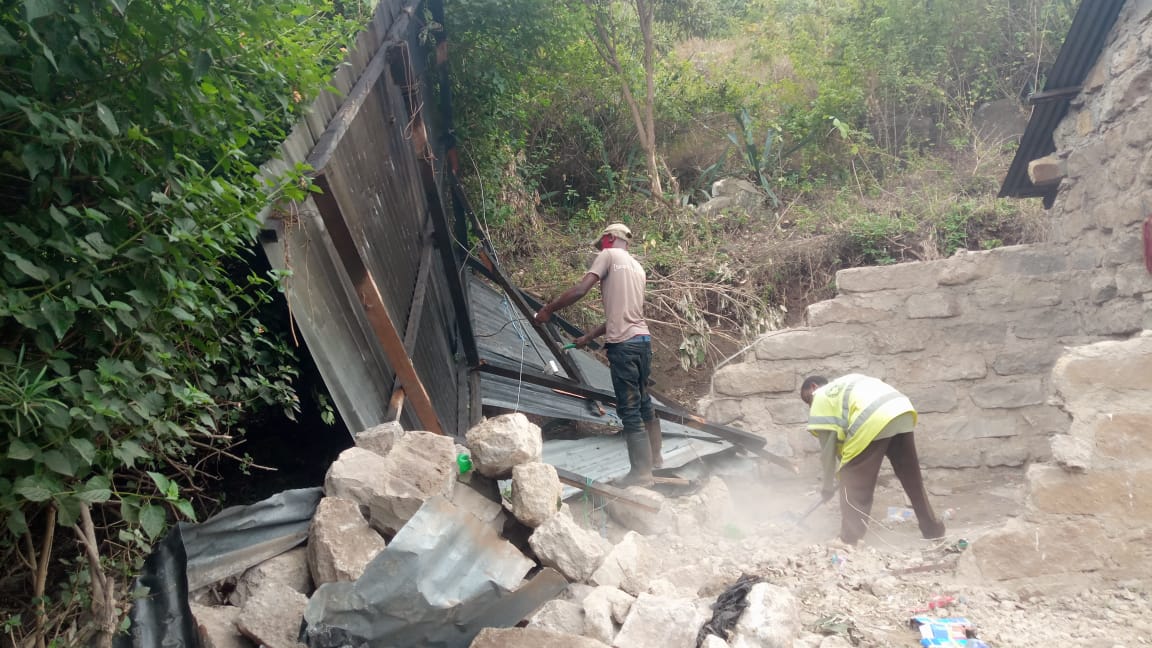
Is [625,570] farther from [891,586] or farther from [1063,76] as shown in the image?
[1063,76]

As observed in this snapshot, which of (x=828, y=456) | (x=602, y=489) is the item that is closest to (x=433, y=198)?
(x=602, y=489)

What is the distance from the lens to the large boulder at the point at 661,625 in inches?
102

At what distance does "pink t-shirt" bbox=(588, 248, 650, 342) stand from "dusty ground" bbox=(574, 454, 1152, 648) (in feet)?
4.01

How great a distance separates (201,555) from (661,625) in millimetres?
1563

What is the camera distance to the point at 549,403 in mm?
5570

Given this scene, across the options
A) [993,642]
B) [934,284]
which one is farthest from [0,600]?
[934,284]

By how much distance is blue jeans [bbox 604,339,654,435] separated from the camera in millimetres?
4926

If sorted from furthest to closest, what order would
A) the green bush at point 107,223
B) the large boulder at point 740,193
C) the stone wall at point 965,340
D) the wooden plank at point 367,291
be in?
the large boulder at point 740,193 < the stone wall at point 965,340 < the wooden plank at point 367,291 < the green bush at point 107,223

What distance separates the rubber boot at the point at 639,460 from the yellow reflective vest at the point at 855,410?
3.40 ft

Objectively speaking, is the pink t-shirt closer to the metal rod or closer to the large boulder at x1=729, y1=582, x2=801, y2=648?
the metal rod

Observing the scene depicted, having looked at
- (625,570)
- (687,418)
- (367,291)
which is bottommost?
(687,418)

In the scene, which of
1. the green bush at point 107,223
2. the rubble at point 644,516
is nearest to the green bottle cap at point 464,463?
the green bush at point 107,223

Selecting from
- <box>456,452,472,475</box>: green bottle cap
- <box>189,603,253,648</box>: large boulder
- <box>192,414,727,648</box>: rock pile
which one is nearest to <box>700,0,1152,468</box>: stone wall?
<box>192,414,727,648</box>: rock pile

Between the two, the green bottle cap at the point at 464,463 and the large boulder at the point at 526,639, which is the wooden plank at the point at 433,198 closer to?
the green bottle cap at the point at 464,463
